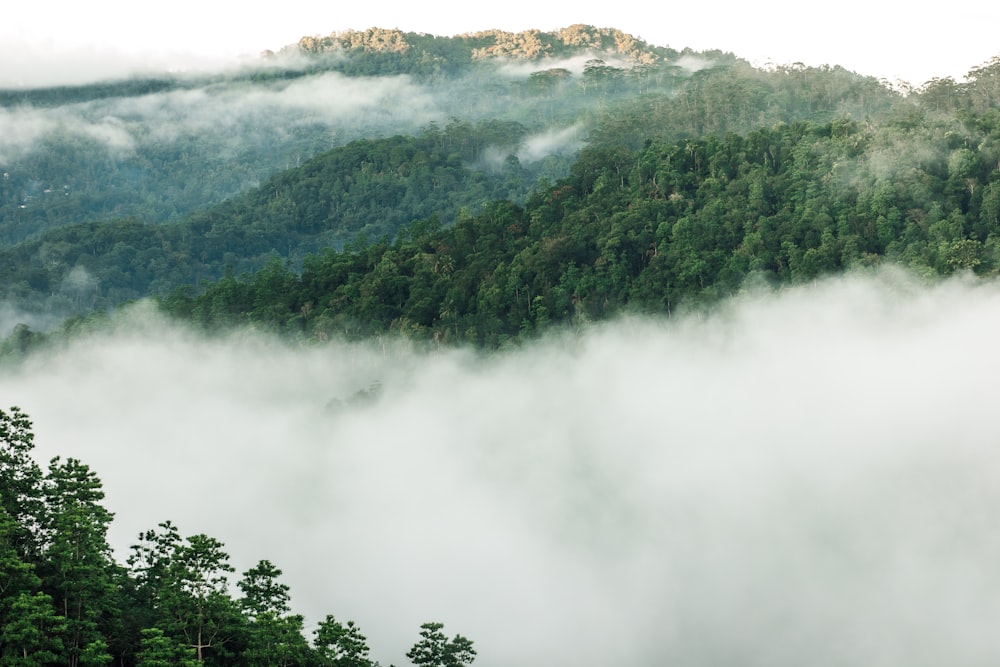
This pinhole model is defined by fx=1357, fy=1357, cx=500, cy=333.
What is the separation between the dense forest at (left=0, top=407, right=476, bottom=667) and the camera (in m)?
26.3

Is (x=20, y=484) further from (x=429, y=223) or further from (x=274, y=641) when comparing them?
(x=429, y=223)

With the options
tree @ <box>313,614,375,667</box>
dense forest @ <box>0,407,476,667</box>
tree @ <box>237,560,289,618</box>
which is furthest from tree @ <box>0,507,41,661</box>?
tree @ <box>313,614,375,667</box>

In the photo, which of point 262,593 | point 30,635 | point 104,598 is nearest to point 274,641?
point 262,593

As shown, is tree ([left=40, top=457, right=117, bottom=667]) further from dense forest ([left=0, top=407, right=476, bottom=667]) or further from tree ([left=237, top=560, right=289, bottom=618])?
tree ([left=237, top=560, right=289, bottom=618])

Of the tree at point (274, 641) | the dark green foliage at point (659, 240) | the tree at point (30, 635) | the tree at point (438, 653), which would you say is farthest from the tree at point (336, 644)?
the dark green foliage at point (659, 240)

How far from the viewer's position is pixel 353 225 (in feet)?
323

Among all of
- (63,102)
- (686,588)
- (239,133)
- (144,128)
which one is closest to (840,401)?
(686,588)

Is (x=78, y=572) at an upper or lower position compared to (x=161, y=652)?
upper

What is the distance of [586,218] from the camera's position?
67688 mm

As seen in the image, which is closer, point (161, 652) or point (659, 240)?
point (161, 652)

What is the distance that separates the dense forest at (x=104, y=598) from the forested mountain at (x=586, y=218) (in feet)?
116

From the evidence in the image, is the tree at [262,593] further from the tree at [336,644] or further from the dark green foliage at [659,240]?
the dark green foliage at [659,240]

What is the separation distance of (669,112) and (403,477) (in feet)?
101

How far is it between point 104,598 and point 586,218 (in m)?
42.9
